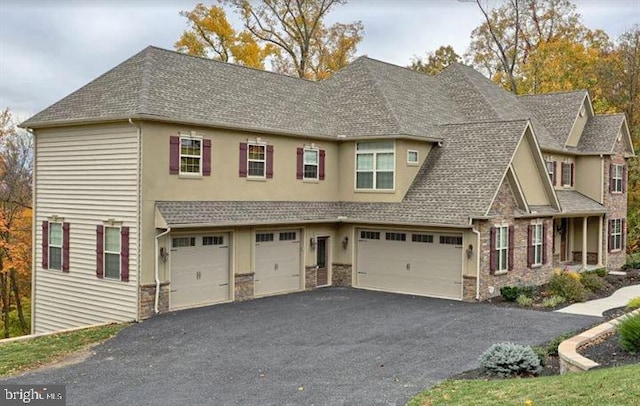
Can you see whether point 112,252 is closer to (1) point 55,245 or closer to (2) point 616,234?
(1) point 55,245

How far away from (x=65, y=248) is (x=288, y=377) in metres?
10.2

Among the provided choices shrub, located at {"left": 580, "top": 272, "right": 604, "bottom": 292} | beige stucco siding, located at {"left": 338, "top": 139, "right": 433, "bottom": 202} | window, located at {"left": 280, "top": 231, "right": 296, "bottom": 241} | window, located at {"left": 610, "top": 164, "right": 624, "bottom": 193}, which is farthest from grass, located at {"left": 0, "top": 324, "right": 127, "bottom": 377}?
window, located at {"left": 610, "top": 164, "right": 624, "bottom": 193}

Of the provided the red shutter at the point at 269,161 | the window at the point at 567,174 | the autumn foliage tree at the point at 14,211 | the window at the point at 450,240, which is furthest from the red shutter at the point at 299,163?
the autumn foliage tree at the point at 14,211

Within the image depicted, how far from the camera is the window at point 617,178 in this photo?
28.0 meters

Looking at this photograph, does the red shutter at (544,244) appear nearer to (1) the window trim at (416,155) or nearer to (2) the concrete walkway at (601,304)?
(2) the concrete walkway at (601,304)

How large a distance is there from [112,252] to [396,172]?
31.8 ft

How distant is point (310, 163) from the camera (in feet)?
67.2

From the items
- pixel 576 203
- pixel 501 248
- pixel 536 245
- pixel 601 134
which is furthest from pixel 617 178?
pixel 501 248

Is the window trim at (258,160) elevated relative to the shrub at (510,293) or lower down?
elevated

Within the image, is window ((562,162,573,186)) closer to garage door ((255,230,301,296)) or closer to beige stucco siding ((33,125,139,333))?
garage door ((255,230,301,296))

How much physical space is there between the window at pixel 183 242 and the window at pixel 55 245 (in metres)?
3.65

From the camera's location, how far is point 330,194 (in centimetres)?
2125

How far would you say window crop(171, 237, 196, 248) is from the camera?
634 inches

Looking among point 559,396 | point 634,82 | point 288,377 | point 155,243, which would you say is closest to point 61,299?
point 155,243
